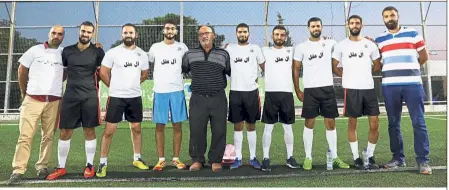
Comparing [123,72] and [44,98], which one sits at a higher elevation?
[123,72]

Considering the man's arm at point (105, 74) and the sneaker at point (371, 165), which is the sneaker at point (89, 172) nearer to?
the man's arm at point (105, 74)

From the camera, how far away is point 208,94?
4781 mm

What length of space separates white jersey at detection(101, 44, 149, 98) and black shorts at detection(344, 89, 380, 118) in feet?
9.15

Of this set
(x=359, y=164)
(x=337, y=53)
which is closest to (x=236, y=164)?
(x=359, y=164)

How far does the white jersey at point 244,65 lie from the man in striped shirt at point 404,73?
1.65m

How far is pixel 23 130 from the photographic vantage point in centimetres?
451

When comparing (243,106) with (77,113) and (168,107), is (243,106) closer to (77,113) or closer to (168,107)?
(168,107)

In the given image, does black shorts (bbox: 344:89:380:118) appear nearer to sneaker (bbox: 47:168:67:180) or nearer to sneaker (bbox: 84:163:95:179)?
sneaker (bbox: 84:163:95:179)

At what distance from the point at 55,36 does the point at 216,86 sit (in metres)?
2.10

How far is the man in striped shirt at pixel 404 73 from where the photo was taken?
4645 mm

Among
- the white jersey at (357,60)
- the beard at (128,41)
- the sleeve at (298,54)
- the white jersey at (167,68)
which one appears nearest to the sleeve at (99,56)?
the beard at (128,41)

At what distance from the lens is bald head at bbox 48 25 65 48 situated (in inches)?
181

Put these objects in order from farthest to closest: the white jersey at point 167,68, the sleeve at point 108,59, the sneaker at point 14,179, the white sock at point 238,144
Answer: the white sock at point 238,144, the white jersey at point 167,68, the sleeve at point 108,59, the sneaker at point 14,179

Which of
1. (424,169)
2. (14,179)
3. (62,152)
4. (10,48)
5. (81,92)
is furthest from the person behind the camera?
(10,48)
